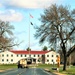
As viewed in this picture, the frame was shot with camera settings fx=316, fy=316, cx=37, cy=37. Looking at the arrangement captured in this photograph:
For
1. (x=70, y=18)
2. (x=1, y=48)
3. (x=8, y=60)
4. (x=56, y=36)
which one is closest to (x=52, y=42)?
(x=56, y=36)

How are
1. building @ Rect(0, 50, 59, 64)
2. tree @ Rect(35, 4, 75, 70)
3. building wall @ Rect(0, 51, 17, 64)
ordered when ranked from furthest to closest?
building wall @ Rect(0, 51, 17, 64) → building @ Rect(0, 50, 59, 64) → tree @ Rect(35, 4, 75, 70)

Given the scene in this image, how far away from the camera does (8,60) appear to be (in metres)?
192

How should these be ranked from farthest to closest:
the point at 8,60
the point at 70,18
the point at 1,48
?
the point at 8,60, the point at 1,48, the point at 70,18

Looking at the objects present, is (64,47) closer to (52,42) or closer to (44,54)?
(52,42)

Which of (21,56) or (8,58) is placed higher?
(21,56)

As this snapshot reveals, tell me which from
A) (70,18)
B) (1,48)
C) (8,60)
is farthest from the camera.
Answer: (8,60)

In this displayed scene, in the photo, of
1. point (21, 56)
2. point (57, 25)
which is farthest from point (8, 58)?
point (57, 25)

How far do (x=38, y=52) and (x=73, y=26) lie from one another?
13780 cm

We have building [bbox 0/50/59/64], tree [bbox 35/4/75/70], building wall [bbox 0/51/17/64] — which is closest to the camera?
tree [bbox 35/4/75/70]

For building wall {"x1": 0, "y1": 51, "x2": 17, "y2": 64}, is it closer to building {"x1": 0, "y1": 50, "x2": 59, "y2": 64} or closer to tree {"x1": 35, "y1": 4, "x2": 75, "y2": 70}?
building {"x1": 0, "y1": 50, "x2": 59, "y2": 64}

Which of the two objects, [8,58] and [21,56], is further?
[21,56]

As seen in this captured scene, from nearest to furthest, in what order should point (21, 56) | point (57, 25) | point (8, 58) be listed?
point (57, 25)
point (8, 58)
point (21, 56)

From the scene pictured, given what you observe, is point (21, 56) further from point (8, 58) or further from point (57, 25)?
point (57, 25)

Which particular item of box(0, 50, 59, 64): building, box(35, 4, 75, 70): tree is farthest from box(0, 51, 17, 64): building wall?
box(35, 4, 75, 70): tree
